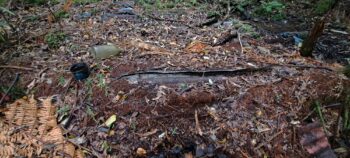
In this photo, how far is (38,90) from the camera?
3219 mm

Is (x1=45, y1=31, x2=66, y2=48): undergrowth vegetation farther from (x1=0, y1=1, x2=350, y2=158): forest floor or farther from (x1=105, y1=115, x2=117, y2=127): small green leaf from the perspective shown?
(x1=105, y1=115, x2=117, y2=127): small green leaf

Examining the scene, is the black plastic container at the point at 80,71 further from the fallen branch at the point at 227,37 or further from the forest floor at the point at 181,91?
the fallen branch at the point at 227,37

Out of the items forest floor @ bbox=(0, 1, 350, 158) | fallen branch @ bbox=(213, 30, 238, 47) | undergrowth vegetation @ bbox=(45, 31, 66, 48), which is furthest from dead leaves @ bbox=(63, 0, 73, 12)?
fallen branch @ bbox=(213, 30, 238, 47)

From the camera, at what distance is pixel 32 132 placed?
9.43ft

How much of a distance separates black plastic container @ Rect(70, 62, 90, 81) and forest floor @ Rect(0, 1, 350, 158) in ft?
0.20

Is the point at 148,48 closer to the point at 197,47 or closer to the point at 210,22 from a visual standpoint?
the point at 197,47

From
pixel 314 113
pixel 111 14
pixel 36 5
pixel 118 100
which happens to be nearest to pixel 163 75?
pixel 118 100

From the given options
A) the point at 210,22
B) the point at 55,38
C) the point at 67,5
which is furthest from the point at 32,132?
the point at 210,22

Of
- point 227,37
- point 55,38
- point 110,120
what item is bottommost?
point 110,120

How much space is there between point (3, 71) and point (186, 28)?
255cm

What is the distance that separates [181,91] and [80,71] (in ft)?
3.53

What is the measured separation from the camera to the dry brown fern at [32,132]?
2734 millimetres

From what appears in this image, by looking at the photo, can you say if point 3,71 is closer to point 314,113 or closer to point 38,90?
point 38,90

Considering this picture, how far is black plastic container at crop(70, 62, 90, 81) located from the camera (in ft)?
10.8
